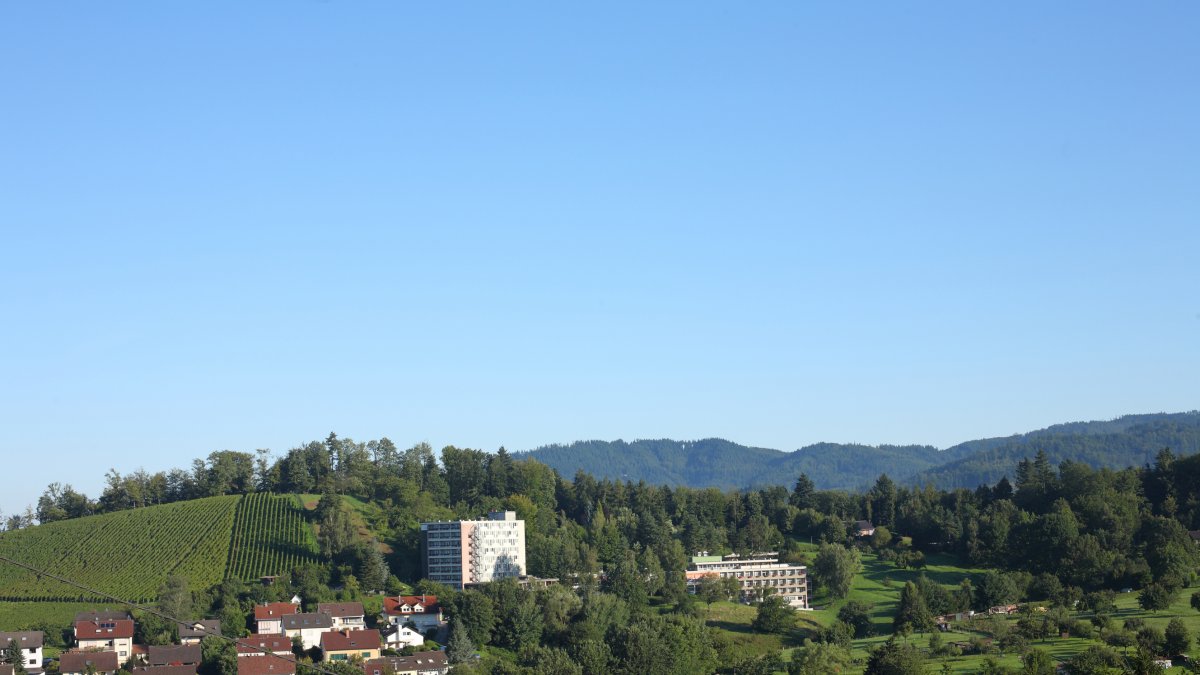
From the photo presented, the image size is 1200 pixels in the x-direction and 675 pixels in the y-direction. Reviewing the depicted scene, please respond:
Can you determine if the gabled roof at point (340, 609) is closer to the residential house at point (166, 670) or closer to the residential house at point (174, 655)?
the residential house at point (174, 655)

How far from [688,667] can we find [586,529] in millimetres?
42880

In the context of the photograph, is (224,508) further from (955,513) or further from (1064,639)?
(1064,639)

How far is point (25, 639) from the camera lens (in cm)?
7750

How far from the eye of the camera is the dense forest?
266 ft

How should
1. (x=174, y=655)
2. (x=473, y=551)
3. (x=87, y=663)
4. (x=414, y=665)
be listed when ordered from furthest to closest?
(x=473, y=551) → (x=414, y=665) → (x=174, y=655) → (x=87, y=663)

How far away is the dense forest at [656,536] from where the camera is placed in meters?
80.9

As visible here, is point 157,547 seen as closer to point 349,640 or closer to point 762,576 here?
point 349,640

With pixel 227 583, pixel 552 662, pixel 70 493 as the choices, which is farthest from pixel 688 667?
pixel 70 493

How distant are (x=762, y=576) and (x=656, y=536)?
12120 millimetres

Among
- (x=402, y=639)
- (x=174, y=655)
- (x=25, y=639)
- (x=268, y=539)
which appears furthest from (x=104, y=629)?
(x=268, y=539)

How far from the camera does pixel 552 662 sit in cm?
7125

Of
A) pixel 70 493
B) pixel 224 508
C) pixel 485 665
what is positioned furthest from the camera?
pixel 70 493

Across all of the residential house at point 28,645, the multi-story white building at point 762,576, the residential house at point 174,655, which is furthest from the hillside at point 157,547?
the multi-story white building at point 762,576

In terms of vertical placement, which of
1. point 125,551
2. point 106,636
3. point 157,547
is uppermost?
point 157,547
